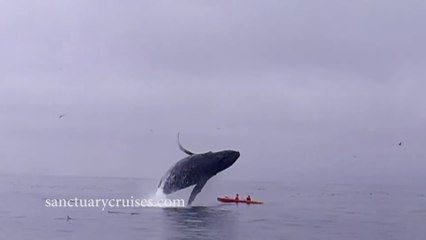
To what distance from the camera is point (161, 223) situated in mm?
52250

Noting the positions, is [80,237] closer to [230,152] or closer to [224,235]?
[224,235]

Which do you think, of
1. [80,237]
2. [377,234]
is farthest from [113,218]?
Result: [377,234]

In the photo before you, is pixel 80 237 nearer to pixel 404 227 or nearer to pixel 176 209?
pixel 176 209

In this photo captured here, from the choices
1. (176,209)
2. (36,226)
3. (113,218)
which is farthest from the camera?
(176,209)

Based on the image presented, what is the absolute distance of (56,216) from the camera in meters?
62.4

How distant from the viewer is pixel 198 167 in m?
52.6

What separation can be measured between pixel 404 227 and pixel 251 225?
17.8 metres

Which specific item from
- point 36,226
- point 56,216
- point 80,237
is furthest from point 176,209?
point 80,237

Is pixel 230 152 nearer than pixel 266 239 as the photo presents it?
No

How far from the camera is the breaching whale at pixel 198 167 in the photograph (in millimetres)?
52406

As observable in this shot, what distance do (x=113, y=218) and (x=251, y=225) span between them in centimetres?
1264

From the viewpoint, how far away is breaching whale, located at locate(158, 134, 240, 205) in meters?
52.4

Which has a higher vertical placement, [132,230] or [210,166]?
[210,166]

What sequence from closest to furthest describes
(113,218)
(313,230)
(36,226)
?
1. (36,226)
2. (313,230)
3. (113,218)
